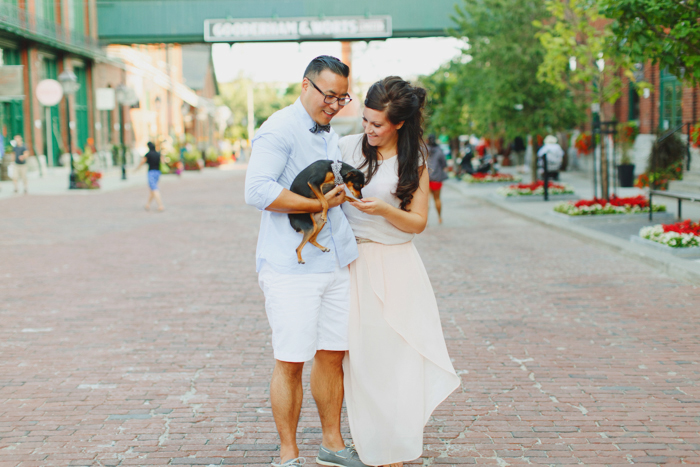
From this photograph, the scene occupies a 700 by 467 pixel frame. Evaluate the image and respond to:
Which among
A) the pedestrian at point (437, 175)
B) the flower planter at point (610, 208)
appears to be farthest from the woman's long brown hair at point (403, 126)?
the flower planter at point (610, 208)

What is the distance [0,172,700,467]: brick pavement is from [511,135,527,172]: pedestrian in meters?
24.6

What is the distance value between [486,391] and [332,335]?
172 cm

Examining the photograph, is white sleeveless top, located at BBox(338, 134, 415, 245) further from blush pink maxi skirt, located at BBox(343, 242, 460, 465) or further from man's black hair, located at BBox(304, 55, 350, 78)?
man's black hair, located at BBox(304, 55, 350, 78)

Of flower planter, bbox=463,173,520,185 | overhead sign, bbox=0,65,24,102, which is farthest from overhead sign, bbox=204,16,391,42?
overhead sign, bbox=0,65,24,102

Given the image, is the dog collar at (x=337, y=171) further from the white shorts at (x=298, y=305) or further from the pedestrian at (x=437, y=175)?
the pedestrian at (x=437, y=175)

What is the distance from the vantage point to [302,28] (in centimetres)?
3544

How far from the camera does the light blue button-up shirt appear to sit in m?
3.28

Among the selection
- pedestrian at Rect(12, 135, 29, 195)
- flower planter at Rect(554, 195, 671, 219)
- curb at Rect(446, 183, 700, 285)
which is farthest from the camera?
pedestrian at Rect(12, 135, 29, 195)

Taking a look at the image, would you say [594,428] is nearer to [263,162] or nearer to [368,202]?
[368,202]

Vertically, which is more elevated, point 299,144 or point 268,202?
point 299,144

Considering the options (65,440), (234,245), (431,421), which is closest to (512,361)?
(431,421)

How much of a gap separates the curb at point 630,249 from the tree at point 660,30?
227 cm

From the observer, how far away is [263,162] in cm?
328

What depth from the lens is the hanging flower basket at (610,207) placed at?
46.1 feet
